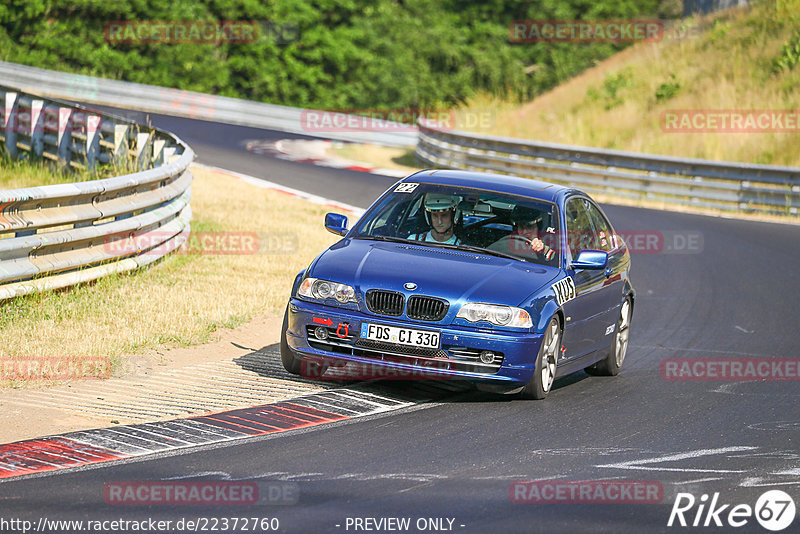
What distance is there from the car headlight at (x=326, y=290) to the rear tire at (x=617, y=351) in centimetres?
272

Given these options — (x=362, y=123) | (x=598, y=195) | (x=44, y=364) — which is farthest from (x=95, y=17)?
(x=44, y=364)

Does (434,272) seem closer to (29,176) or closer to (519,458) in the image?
(519,458)

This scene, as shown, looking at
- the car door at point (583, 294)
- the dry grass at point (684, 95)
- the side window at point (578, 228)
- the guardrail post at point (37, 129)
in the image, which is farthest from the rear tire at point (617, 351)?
the dry grass at point (684, 95)

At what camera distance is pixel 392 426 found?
7.73 meters

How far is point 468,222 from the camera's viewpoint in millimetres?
9523

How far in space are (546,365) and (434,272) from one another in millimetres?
1069

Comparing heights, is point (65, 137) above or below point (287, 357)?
above

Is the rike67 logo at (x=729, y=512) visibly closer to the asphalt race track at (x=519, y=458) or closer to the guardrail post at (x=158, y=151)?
the asphalt race track at (x=519, y=458)

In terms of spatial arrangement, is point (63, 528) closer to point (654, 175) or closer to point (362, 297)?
point (362, 297)

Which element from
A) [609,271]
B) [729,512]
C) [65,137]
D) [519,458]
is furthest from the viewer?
[65,137]

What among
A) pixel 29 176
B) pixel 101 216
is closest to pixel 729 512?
pixel 101 216

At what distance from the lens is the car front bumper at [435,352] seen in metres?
8.30

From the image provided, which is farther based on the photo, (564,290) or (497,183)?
(497,183)

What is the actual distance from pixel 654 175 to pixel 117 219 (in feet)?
51.7
